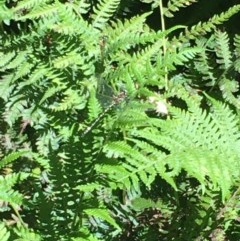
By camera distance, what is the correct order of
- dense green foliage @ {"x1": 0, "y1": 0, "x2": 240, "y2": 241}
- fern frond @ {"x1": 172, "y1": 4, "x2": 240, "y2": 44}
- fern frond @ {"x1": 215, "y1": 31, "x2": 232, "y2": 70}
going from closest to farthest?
dense green foliage @ {"x1": 0, "y1": 0, "x2": 240, "y2": 241}
fern frond @ {"x1": 172, "y1": 4, "x2": 240, "y2": 44}
fern frond @ {"x1": 215, "y1": 31, "x2": 232, "y2": 70}

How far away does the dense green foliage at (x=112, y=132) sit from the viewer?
5.40ft

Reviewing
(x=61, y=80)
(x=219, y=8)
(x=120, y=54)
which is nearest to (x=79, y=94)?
(x=61, y=80)

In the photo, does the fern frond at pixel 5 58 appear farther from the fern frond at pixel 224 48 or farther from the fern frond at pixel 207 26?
the fern frond at pixel 224 48

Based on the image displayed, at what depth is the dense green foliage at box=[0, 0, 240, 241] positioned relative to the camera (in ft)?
5.40

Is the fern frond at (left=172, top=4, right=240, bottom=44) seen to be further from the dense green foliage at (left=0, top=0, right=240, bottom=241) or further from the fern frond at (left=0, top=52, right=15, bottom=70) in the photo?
the fern frond at (left=0, top=52, right=15, bottom=70)

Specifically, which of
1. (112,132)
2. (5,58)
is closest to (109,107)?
(112,132)

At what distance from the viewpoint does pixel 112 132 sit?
1689 mm

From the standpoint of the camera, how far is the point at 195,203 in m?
2.03

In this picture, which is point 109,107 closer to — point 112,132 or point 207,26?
point 112,132

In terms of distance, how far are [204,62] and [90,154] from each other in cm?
72

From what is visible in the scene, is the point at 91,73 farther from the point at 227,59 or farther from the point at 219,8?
the point at 219,8

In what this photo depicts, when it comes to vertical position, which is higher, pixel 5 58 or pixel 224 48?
pixel 224 48

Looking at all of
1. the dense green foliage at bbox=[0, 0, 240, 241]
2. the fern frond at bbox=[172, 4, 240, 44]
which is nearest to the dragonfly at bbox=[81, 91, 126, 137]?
the dense green foliage at bbox=[0, 0, 240, 241]

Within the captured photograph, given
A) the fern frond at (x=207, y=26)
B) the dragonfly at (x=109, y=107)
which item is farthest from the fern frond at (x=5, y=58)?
the fern frond at (x=207, y=26)
